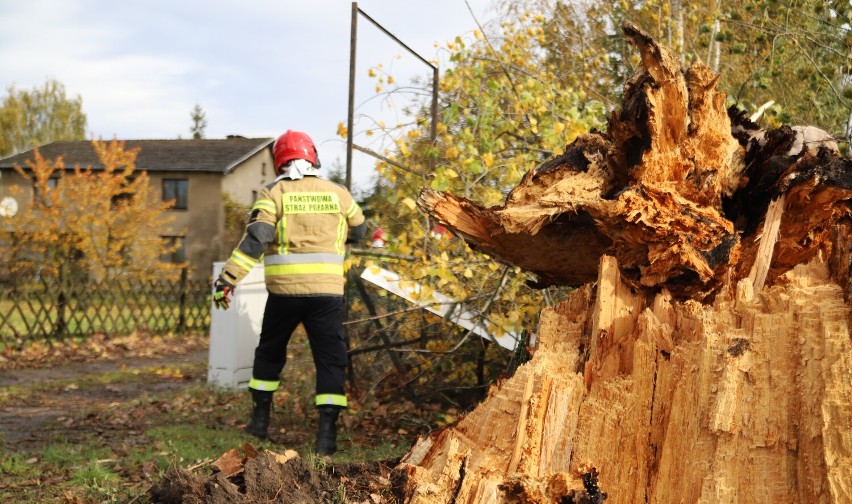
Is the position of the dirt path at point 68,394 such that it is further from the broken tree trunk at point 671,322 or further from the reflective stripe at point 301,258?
the broken tree trunk at point 671,322

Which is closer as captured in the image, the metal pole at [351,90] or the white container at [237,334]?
the metal pole at [351,90]

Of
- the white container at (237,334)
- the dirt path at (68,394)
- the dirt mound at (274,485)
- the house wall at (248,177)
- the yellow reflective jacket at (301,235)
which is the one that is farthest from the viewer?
the house wall at (248,177)

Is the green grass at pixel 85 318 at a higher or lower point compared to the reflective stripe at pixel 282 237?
lower

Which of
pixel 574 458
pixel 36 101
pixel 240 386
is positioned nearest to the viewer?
pixel 574 458

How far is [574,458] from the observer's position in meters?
2.57

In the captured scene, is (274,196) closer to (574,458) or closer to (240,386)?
(240,386)

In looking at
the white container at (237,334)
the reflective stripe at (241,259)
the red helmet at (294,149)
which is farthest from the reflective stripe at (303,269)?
the white container at (237,334)

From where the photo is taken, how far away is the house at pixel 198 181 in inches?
1411

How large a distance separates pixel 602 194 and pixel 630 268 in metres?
0.35

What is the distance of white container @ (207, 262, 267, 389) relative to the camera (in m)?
7.70

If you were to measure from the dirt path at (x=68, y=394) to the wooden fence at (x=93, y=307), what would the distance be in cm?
193

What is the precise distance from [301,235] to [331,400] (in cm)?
115

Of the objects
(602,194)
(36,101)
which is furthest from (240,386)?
(36,101)

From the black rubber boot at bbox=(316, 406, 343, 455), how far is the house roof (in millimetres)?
31313
